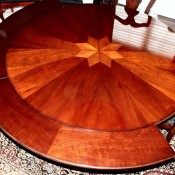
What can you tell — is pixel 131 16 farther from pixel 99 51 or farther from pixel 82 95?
pixel 82 95

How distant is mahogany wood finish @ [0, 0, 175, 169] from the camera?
2.20 feet

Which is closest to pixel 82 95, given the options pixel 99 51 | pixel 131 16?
pixel 99 51

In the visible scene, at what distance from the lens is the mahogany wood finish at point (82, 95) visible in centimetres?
67

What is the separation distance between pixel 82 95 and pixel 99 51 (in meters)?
0.36

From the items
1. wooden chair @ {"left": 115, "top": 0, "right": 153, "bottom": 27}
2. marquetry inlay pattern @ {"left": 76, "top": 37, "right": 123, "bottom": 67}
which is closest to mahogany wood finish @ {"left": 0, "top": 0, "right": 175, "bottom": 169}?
marquetry inlay pattern @ {"left": 76, "top": 37, "right": 123, "bottom": 67}

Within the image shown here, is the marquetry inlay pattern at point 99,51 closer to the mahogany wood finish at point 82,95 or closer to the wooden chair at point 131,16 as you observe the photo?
the mahogany wood finish at point 82,95

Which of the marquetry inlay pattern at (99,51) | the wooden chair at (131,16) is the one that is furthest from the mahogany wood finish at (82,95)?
the wooden chair at (131,16)

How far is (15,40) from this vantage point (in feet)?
3.53

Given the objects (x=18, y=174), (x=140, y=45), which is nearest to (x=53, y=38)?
(x=140, y=45)

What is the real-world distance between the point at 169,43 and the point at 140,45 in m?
0.19

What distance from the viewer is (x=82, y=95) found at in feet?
2.73

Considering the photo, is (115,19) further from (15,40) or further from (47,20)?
(15,40)

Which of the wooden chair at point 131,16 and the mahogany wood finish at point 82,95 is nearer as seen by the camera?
the mahogany wood finish at point 82,95

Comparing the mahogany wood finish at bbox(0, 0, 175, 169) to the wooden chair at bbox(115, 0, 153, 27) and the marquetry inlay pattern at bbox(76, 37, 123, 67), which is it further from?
the wooden chair at bbox(115, 0, 153, 27)
